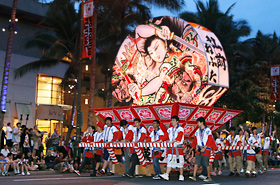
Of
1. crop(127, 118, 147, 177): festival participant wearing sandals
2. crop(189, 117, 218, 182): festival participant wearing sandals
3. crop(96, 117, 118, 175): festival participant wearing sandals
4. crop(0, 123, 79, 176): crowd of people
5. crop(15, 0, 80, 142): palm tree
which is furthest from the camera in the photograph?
crop(15, 0, 80, 142): palm tree

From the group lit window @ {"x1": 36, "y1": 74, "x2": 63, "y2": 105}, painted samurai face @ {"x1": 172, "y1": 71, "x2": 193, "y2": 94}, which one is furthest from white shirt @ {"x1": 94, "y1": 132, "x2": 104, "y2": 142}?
lit window @ {"x1": 36, "y1": 74, "x2": 63, "y2": 105}

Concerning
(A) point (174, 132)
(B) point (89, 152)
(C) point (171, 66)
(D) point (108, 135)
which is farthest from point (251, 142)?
(B) point (89, 152)

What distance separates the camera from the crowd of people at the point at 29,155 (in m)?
15.3

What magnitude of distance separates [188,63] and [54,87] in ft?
74.7

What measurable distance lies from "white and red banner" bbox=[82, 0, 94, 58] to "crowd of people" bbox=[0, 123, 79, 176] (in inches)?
175

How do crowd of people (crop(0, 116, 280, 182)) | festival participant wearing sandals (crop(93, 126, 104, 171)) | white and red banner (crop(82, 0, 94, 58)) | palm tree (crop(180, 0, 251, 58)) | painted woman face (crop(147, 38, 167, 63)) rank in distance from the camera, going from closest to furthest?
crowd of people (crop(0, 116, 280, 182)) → festival participant wearing sandals (crop(93, 126, 104, 171)) → painted woman face (crop(147, 38, 167, 63)) → white and red banner (crop(82, 0, 94, 58)) → palm tree (crop(180, 0, 251, 58))

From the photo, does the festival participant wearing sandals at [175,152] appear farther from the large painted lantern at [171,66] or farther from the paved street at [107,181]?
the large painted lantern at [171,66]

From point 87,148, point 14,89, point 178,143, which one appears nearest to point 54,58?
point 14,89

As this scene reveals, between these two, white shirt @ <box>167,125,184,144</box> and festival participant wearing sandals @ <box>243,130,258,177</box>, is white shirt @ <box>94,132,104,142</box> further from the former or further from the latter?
festival participant wearing sandals @ <box>243,130,258,177</box>

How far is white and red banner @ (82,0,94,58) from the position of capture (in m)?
19.4

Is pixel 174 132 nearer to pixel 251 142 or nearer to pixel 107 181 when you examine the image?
pixel 107 181

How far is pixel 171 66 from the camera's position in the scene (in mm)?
15617

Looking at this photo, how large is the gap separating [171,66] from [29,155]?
748 centimetres

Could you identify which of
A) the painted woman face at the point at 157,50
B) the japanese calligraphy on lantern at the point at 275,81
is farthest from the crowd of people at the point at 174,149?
the japanese calligraphy on lantern at the point at 275,81
